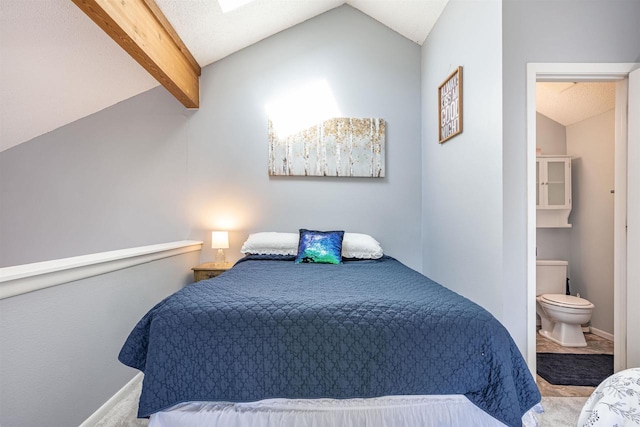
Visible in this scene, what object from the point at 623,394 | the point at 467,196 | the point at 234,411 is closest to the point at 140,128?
the point at 234,411

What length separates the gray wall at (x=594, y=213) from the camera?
8.96 feet

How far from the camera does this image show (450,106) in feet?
8.12

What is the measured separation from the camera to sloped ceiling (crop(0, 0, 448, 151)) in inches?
74.6

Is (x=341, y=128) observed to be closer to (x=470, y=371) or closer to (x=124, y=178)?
(x=124, y=178)

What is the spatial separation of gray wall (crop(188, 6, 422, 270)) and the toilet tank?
3.86 feet

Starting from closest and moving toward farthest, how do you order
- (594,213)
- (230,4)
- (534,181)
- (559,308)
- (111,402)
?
(111,402) < (534,181) < (230,4) < (559,308) < (594,213)

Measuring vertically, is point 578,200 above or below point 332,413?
above

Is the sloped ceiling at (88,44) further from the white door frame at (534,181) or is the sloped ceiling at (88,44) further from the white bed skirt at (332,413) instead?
the white bed skirt at (332,413)

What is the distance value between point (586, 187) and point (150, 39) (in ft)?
13.0

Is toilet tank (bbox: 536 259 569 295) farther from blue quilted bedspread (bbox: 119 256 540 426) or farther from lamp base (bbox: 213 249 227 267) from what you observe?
lamp base (bbox: 213 249 227 267)

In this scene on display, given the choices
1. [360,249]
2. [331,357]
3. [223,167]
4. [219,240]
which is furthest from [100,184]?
[331,357]

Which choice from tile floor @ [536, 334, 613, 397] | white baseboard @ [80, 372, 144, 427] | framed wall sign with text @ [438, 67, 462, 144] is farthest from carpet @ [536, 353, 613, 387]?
white baseboard @ [80, 372, 144, 427]

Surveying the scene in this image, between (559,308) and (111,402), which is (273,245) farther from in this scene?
(559,308)

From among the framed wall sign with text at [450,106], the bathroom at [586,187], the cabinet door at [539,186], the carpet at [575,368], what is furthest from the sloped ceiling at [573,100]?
the carpet at [575,368]
